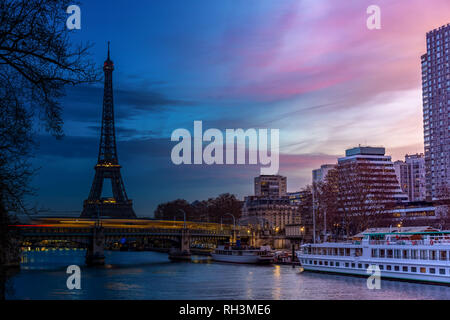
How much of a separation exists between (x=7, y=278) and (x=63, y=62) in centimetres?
533

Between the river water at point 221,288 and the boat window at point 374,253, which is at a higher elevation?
the boat window at point 374,253

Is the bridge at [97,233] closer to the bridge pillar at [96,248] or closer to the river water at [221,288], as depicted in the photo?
the bridge pillar at [96,248]

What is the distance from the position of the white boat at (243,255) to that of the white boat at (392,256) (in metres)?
23.4

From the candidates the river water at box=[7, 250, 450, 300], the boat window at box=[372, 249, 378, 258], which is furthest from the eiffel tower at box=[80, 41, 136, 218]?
the boat window at box=[372, 249, 378, 258]

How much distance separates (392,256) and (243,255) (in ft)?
160

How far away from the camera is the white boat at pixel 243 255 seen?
109000 mm

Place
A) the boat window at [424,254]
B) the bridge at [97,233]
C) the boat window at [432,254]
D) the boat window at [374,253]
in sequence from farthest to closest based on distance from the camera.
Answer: the bridge at [97,233]
the boat window at [374,253]
the boat window at [424,254]
the boat window at [432,254]

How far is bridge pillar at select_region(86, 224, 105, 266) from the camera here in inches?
4391

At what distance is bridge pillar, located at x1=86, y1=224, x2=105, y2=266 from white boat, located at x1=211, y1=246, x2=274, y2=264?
2531 centimetres

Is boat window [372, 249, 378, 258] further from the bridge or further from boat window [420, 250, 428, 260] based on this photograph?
the bridge

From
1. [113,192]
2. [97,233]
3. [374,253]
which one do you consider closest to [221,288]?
[374,253]

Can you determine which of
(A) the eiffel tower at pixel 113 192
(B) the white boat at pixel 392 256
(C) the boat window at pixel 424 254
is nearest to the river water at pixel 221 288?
(B) the white boat at pixel 392 256

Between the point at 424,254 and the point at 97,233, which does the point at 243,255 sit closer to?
the point at 97,233

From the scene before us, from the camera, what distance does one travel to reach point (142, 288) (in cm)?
6234
